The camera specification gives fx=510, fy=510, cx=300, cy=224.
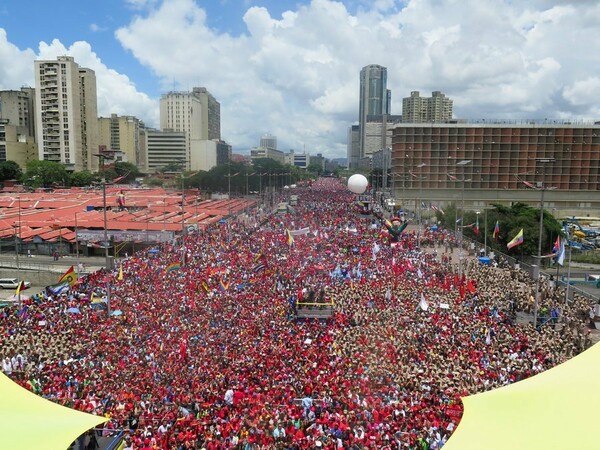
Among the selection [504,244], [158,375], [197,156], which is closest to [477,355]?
[158,375]

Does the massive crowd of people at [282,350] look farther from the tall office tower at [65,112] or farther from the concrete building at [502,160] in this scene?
the tall office tower at [65,112]

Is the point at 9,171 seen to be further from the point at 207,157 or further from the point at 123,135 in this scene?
the point at 207,157

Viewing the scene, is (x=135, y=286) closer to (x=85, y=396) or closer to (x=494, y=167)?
(x=85, y=396)

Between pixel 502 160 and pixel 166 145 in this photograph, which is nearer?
pixel 502 160

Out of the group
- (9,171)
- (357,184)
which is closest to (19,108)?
(9,171)

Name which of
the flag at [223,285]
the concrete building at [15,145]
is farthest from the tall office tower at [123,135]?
the flag at [223,285]

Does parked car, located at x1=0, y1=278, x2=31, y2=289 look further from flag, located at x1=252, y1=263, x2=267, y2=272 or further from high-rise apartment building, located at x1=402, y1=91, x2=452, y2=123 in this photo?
high-rise apartment building, located at x1=402, y1=91, x2=452, y2=123
